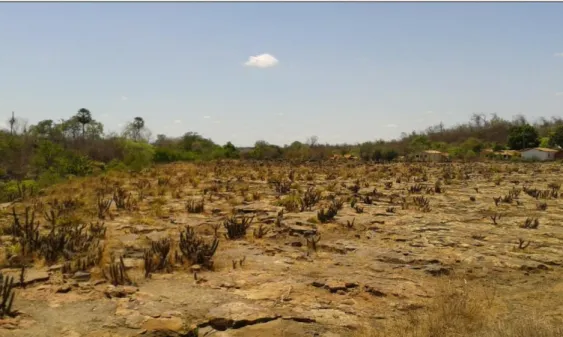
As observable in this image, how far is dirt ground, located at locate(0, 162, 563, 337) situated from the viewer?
5086 millimetres

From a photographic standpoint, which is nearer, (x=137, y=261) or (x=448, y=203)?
(x=137, y=261)

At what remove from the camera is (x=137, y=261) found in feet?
23.9

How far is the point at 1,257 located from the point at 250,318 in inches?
191

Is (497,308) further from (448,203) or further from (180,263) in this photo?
(448,203)

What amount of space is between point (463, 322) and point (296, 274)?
104 inches

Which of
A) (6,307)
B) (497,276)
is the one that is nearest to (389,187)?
(497,276)

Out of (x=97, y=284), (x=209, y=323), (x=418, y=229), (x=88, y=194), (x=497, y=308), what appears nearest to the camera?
(x=209, y=323)

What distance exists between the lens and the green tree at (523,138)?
184 ft

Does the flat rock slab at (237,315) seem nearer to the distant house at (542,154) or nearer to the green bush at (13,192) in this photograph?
the green bush at (13,192)

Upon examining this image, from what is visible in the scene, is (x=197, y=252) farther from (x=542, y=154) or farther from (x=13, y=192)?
(x=542, y=154)

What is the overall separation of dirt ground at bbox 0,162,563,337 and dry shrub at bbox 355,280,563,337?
4.8 inches

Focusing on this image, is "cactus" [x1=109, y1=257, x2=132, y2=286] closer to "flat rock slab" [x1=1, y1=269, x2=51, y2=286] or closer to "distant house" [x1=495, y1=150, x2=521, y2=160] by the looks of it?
"flat rock slab" [x1=1, y1=269, x2=51, y2=286]

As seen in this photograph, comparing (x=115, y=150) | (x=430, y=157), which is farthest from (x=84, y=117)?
(x=430, y=157)

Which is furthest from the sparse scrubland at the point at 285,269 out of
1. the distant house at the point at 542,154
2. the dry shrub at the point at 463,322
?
the distant house at the point at 542,154
